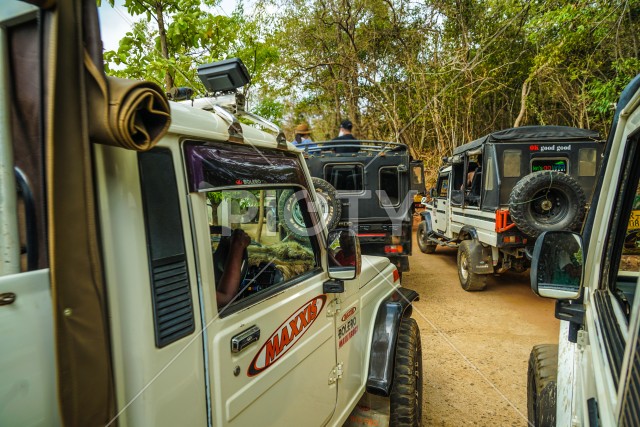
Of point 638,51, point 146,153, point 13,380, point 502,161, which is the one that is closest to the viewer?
point 13,380

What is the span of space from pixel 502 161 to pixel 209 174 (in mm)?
6083

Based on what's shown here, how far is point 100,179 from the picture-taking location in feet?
3.29

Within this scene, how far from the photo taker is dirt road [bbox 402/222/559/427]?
3.36m

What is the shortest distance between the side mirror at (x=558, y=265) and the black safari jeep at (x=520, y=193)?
4201 mm

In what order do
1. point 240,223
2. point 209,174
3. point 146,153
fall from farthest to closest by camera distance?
point 240,223, point 209,174, point 146,153


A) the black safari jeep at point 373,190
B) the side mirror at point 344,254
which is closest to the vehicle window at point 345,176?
the black safari jeep at point 373,190

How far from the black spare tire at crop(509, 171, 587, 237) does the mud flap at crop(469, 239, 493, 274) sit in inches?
43.0

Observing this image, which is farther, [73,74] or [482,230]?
[482,230]

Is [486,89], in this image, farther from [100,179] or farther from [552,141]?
[100,179]

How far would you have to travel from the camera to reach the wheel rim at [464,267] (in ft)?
22.3

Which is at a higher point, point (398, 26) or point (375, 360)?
point (398, 26)

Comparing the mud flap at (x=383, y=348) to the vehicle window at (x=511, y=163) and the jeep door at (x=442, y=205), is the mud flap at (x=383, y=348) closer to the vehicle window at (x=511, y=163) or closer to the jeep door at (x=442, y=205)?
the vehicle window at (x=511, y=163)

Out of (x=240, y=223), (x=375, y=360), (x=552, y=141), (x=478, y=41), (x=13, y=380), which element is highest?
(x=478, y=41)

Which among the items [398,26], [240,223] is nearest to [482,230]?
[240,223]
